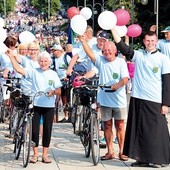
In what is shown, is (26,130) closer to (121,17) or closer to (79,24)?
(79,24)

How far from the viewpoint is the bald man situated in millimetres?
9820

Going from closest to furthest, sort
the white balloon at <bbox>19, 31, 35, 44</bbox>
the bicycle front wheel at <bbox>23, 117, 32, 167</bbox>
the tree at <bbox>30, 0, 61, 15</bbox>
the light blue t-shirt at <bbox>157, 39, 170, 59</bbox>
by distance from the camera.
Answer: the bicycle front wheel at <bbox>23, 117, 32, 167</bbox> < the white balloon at <bbox>19, 31, 35, 44</bbox> < the light blue t-shirt at <bbox>157, 39, 170, 59</bbox> < the tree at <bbox>30, 0, 61, 15</bbox>

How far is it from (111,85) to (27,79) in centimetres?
140

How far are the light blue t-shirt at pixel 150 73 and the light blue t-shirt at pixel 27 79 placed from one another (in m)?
1.70

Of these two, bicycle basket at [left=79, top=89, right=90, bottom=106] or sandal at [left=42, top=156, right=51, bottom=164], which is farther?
bicycle basket at [left=79, top=89, right=90, bottom=106]

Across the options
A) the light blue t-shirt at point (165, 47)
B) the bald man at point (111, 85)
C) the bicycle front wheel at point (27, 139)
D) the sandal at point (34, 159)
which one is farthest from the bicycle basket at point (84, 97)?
the light blue t-shirt at point (165, 47)

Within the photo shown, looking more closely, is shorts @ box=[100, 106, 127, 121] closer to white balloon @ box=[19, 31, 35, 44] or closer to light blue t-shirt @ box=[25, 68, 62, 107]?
light blue t-shirt @ box=[25, 68, 62, 107]

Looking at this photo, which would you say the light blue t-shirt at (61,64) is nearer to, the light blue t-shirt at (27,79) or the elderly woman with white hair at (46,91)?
the light blue t-shirt at (27,79)

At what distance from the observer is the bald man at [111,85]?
387 inches

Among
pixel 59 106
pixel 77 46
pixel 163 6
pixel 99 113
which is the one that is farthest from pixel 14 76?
pixel 163 6

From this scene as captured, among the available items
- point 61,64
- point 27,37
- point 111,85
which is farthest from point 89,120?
point 61,64

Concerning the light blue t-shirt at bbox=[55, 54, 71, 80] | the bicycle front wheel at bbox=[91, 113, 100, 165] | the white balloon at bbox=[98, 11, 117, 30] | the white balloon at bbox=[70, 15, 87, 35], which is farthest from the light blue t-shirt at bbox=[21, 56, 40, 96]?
the light blue t-shirt at bbox=[55, 54, 71, 80]

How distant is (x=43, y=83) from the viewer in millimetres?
9727

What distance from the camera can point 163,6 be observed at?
54.8 m
